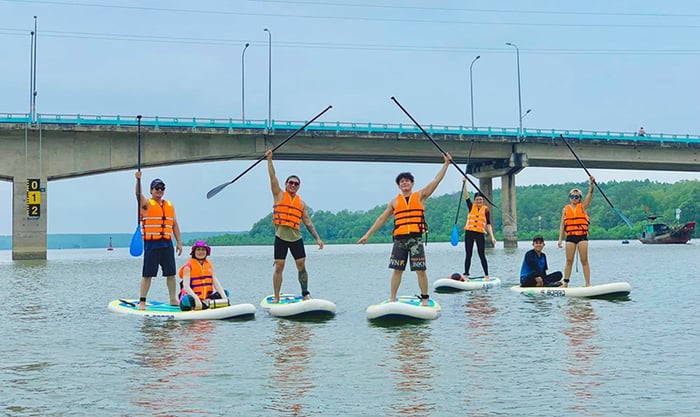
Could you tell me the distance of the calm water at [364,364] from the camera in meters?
6.45

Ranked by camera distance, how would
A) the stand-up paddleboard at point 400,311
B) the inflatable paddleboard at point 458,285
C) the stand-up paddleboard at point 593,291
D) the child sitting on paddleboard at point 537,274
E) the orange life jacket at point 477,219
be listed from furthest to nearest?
the orange life jacket at point 477,219
the inflatable paddleboard at point 458,285
the child sitting on paddleboard at point 537,274
the stand-up paddleboard at point 593,291
the stand-up paddleboard at point 400,311

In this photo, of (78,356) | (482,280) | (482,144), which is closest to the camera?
(78,356)

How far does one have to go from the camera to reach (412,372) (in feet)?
25.6

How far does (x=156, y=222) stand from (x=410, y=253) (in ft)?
13.9

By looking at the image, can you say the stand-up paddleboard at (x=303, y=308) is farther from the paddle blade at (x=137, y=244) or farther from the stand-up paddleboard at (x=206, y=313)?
the paddle blade at (x=137, y=244)

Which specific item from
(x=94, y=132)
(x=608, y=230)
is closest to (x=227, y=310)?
(x=94, y=132)

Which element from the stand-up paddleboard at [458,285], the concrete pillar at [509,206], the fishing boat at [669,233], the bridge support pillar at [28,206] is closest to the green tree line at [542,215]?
the fishing boat at [669,233]

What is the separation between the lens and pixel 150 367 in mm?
8312

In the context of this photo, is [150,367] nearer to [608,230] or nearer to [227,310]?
[227,310]

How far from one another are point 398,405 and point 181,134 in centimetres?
4668

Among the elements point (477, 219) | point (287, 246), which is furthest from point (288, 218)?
point (477, 219)

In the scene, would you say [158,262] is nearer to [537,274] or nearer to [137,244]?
[137,244]

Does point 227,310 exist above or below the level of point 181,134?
below

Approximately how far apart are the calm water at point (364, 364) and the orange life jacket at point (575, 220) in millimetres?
1706
